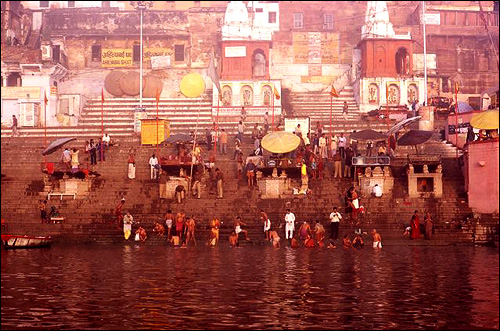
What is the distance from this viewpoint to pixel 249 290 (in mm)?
15664

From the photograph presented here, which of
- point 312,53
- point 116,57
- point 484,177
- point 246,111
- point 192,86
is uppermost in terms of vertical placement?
point 312,53

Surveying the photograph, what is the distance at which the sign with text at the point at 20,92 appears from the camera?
4803 centimetres

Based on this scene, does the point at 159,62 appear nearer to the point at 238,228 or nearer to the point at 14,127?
the point at 14,127

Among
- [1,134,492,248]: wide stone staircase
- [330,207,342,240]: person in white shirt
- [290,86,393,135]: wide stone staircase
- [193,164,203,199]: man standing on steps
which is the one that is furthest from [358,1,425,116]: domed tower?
[330,207,342,240]: person in white shirt

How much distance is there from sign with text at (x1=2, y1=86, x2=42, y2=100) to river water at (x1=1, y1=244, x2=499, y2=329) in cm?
2561

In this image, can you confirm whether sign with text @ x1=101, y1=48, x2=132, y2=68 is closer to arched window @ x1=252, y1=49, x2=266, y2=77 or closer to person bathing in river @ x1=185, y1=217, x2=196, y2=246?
arched window @ x1=252, y1=49, x2=266, y2=77

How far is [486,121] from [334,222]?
285 inches

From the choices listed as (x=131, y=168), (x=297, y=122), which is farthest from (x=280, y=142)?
(x=297, y=122)

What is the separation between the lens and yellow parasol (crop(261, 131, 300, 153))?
101ft

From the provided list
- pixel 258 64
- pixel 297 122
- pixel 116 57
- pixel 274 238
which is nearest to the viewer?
pixel 274 238

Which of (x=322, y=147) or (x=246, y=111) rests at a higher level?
(x=246, y=111)

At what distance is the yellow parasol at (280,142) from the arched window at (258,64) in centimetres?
2368

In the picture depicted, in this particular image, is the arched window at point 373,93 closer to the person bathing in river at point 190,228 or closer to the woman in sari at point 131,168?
the woman in sari at point 131,168

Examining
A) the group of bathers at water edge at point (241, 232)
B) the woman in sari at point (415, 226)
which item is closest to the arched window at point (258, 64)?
the group of bathers at water edge at point (241, 232)
